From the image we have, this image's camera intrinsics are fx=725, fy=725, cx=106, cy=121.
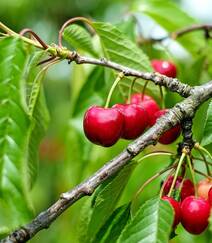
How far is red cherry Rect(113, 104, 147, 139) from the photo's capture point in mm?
1992

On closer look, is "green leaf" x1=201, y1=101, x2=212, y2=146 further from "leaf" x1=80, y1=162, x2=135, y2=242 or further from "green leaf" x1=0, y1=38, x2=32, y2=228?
"green leaf" x1=0, y1=38, x2=32, y2=228

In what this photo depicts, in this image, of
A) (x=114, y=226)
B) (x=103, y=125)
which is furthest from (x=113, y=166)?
(x=114, y=226)

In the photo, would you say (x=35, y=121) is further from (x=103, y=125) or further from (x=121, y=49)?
(x=121, y=49)

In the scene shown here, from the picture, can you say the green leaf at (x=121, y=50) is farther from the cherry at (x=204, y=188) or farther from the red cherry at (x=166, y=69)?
the cherry at (x=204, y=188)

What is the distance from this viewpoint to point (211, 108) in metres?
1.94

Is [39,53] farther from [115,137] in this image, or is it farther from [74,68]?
[74,68]

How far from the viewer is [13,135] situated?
168 centimetres

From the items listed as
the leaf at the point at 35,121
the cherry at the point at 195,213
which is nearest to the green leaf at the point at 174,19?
the leaf at the point at 35,121

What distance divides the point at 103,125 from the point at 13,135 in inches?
12.0

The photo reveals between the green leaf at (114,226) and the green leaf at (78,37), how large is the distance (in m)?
0.59

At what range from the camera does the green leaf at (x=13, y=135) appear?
162cm

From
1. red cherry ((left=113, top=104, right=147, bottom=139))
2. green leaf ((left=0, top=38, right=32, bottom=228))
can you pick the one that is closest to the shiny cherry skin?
red cherry ((left=113, top=104, right=147, bottom=139))

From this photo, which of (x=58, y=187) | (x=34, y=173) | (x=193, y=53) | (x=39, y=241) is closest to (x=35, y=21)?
(x=58, y=187)

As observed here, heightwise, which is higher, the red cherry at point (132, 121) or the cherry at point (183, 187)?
the red cherry at point (132, 121)
